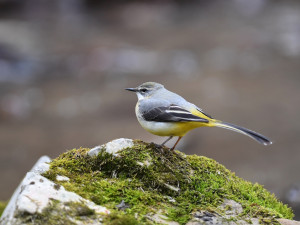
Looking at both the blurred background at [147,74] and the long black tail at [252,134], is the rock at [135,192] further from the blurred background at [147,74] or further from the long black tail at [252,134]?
the blurred background at [147,74]

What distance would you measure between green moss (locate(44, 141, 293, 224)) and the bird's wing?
0.47 meters

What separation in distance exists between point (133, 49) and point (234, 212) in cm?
2309

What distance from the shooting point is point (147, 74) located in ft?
78.9

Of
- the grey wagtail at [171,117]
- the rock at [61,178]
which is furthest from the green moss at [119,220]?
the grey wagtail at [171,117]

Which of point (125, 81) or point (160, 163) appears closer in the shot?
point (160, 163)

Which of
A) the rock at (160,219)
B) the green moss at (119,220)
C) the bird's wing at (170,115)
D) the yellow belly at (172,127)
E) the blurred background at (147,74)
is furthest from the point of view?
the blurred background at (147,74)

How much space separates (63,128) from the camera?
18.8 meters

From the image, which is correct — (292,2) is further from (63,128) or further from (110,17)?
(63,128)

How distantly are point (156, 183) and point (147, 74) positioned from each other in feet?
62.0

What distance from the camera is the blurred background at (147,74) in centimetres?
1659

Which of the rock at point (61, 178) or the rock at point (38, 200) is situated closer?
the rock at point (38, 200)

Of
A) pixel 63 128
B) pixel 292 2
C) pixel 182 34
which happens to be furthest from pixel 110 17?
pixel 63 128

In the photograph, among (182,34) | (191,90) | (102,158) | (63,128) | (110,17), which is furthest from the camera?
(110,17)

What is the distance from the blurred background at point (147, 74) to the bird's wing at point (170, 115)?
369cm
